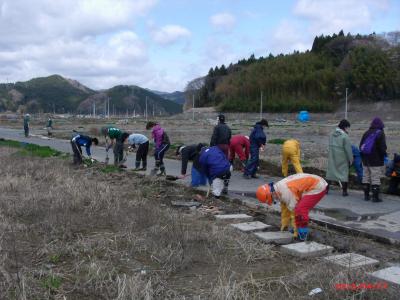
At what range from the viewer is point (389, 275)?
4957mm

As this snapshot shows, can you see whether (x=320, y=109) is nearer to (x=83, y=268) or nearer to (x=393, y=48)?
(x=393, y=48)

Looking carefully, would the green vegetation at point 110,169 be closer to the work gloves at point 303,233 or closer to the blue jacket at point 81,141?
the blue jacket at point 81,141

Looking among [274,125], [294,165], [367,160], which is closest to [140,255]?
[367,160]

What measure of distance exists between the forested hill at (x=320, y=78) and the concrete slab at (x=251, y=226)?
61.2 m

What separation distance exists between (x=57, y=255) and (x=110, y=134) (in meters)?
8.53

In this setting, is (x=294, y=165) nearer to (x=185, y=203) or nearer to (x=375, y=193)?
(x=375, y=193)

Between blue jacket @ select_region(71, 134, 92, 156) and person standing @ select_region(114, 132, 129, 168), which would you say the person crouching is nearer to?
person standing @ select_region(114, 132, 129, 168)

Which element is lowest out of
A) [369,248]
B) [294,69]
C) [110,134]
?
[369,248]

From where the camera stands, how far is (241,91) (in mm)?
80938

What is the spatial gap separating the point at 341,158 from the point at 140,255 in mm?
5776

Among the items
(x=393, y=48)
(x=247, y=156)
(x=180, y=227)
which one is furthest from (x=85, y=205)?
(x=393, y=48)

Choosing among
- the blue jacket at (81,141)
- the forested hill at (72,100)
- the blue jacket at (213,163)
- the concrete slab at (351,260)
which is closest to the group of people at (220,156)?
the blue jacket at (213,163)

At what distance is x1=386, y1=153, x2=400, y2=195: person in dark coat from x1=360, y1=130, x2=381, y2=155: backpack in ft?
2.48

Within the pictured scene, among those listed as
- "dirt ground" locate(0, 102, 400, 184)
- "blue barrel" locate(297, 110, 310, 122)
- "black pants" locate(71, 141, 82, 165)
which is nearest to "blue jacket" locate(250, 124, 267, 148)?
"dirt ground" locate(0, 102, 400, 184)
